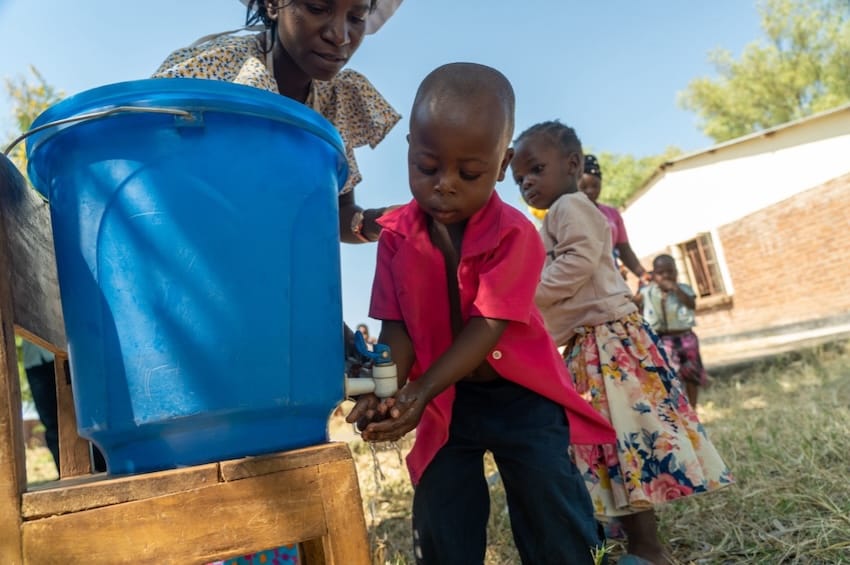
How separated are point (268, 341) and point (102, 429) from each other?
0.26 meters

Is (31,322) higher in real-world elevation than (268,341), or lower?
higher

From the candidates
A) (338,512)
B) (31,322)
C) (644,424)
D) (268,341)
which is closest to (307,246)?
(268,341)

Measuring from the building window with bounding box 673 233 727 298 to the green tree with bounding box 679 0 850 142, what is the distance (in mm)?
13098

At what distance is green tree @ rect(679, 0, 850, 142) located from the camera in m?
23.8

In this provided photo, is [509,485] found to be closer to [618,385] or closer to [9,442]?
[618,385]

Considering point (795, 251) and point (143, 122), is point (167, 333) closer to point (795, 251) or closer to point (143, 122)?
point (143, 122)

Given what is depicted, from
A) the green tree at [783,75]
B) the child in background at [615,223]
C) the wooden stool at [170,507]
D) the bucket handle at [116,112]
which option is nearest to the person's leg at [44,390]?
the wooden stool at [170,507]

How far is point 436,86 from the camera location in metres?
1.55

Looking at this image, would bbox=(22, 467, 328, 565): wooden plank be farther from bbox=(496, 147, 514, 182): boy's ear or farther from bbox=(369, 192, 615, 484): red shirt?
bbox=(496, 147, 514, 182): boy's ear

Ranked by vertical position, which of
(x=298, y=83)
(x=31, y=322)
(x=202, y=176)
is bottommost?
(x=31, y=322)

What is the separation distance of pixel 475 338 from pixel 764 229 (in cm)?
1332

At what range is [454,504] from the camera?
1.66 meters

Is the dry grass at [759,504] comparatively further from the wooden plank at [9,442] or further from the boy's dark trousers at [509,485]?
the wooden plank at [9,442]

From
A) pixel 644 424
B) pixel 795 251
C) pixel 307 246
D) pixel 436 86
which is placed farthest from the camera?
pixel 795 251
